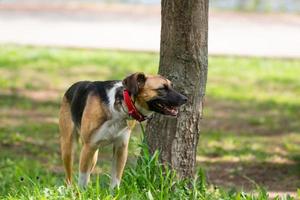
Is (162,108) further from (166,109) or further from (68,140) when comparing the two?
(68,140)

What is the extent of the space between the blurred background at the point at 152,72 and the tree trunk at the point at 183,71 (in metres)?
0.37

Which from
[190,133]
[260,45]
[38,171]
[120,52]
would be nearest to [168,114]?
[190,133]

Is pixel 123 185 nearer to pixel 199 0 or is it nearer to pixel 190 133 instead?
pixel 190 133

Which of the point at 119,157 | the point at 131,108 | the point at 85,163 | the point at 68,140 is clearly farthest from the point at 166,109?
the point at 68,140

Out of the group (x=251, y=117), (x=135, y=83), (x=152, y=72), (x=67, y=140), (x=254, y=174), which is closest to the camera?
(x=135, y=83)

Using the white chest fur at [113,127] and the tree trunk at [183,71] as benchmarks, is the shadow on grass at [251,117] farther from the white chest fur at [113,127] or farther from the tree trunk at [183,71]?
the white chest fur at [113,127]

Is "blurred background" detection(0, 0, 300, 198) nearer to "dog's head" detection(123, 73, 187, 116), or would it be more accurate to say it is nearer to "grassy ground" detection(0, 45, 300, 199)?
"grassy ground" detection(0, 45, 300, 199)

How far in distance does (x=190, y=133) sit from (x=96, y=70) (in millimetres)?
10237

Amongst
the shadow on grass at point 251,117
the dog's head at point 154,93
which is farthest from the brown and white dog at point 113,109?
the shadow on grass at point 251,117

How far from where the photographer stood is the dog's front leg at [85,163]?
25.2 feet

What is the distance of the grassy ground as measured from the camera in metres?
9.80

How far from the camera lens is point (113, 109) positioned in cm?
743

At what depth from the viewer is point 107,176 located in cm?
793

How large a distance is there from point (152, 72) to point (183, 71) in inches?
355
